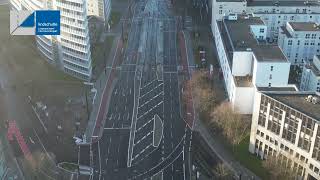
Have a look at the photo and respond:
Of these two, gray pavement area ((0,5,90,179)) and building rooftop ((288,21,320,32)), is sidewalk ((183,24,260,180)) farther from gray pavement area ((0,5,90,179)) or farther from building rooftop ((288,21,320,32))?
building rooftop ((288,21,320,32))

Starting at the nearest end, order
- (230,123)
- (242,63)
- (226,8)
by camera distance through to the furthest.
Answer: (230,123), (242,63), (226,8)

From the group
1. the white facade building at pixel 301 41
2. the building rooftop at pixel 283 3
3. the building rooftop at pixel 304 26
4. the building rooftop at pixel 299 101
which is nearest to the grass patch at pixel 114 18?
the building rooftop at pixel 283 3

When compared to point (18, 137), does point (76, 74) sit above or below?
above

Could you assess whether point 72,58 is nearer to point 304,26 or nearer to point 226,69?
point 226,69

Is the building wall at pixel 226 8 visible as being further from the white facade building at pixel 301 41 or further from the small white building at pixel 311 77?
the small white building at pixel 311 77

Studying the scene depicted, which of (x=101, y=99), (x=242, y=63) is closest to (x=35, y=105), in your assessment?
(x=101, y=99)

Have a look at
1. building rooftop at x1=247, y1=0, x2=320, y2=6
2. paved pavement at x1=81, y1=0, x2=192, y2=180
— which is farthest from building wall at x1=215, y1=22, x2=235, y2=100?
building rooftop at x1=247, y1=0, x2=320, y2=6

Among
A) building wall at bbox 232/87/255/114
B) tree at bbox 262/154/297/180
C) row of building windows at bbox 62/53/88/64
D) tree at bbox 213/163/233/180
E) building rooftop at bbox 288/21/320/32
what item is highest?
building rooftop at bbox 288/21/320/32
